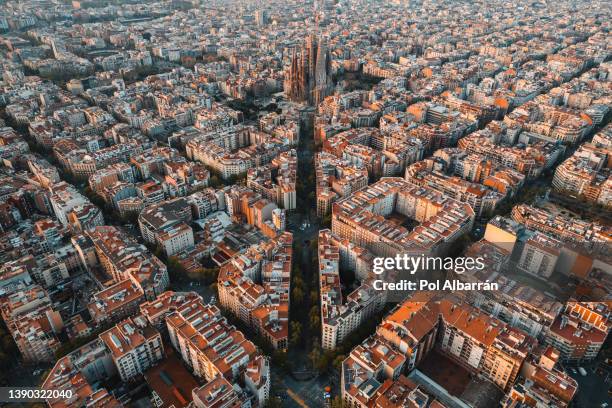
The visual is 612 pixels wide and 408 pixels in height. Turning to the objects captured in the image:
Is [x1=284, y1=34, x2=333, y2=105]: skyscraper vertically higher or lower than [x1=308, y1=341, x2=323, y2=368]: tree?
higher

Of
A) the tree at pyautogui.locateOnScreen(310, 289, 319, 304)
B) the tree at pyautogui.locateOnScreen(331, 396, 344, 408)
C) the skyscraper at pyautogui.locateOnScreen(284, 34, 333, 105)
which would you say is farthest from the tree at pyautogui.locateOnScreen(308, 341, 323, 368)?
the skyscraper at pyautogui.locateOnScreen(284, 34, 333, 105)

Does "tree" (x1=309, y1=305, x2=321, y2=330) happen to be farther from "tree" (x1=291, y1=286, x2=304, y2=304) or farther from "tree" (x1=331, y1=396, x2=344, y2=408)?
"tree" (x1=331, y1=396, x2=344, y2=408)

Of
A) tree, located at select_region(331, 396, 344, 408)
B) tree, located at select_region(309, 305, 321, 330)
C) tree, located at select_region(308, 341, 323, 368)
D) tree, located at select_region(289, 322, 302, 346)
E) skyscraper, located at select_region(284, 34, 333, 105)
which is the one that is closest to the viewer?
tree, located at select_region(331, 396, 344, 408)

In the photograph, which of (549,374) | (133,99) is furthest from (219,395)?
(133,99)

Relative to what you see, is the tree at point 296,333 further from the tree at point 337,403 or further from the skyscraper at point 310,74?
the skyscraper at point 310,74

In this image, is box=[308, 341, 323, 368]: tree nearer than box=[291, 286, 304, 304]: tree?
Yes

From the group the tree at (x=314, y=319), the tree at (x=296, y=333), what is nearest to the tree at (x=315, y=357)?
the tree at (x=296, y=333)

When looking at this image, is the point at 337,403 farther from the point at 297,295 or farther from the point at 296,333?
the point at 297,295

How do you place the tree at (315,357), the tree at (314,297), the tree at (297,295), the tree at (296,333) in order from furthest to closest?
the tree at (314,297) → the tree at (297,295) → the tree at (296,333) → the tree at (315,357)

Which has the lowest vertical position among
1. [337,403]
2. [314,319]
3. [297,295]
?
[337,403]

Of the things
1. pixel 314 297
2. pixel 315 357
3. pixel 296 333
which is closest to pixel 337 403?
pixel 315 357

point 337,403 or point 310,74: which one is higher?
point 310,74
